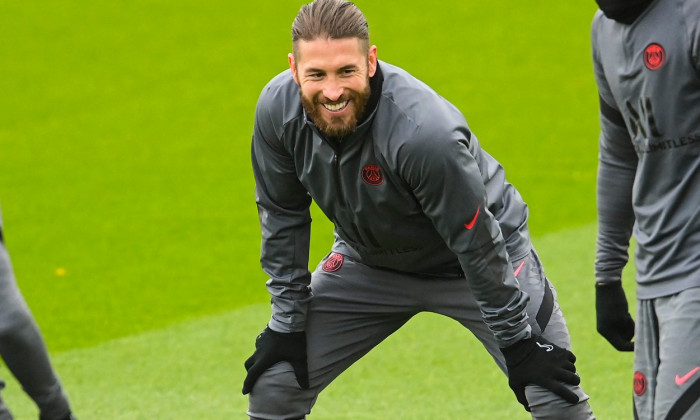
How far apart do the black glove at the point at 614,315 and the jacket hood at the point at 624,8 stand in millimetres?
1035

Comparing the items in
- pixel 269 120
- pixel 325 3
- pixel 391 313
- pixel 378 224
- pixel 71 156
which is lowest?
pixel 71 156

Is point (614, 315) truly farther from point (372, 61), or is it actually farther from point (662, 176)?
point (372, 61)

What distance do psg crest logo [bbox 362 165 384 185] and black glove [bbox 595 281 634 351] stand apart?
2.89 ft

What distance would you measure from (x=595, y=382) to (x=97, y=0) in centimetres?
1141

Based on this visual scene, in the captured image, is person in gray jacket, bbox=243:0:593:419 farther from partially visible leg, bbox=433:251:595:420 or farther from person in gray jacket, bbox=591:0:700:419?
person in gray jacket, bbox=591:0:700:419

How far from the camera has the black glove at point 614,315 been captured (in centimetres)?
384

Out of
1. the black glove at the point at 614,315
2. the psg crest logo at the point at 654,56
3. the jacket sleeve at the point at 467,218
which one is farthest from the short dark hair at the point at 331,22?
the black glove at the point at 614,315

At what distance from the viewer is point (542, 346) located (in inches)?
145

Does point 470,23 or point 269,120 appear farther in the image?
point 470,23

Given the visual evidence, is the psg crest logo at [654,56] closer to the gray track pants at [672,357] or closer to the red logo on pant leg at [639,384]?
the gray track pants at [672,357]

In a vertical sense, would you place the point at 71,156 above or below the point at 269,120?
below

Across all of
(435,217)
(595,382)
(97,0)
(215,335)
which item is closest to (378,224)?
(435,217)

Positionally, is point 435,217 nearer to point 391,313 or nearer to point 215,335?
point 391,313

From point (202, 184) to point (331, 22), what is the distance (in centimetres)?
651
